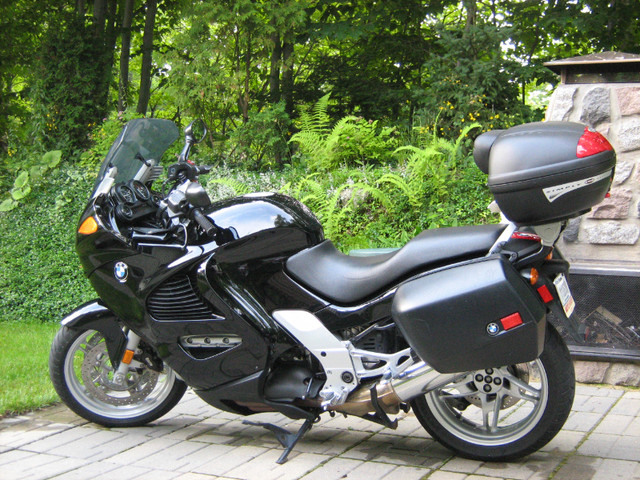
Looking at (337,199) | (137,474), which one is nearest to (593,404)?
(137,474)

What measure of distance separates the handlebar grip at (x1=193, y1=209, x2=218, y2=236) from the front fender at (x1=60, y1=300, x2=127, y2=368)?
3.01 ft

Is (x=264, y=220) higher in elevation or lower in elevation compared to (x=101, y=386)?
higher

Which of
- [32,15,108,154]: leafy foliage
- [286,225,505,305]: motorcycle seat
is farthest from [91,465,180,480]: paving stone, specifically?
[32,15,108,154]: leafy foliage

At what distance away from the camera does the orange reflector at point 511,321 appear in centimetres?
300

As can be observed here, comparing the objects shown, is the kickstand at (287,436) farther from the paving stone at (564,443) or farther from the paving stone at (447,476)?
the paving stone at (564,443)

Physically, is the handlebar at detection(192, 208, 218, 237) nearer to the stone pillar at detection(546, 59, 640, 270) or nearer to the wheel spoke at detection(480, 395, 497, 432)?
the wheel spoke at detection(480, 395, 497, 432)

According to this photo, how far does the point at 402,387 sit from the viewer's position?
133 inches

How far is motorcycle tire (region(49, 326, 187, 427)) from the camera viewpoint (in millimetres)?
4188

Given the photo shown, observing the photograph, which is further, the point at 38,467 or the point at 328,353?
the point at 38,467

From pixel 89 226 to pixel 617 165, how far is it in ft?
10.9

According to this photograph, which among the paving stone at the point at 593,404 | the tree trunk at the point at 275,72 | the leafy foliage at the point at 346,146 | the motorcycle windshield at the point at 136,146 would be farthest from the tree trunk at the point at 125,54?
the paving stone at the point at 593,404

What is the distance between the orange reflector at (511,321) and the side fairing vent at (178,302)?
142cm

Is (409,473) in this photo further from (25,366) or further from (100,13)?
(100,13)

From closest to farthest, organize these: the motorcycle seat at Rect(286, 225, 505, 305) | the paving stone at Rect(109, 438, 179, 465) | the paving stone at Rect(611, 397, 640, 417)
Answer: the motorcycle seat at Rect(286, 225, 505, 305)
the paving stone at Rect(109, 438, 179, 465)
the paving stone at Rect(611, 397, 640, 417)
